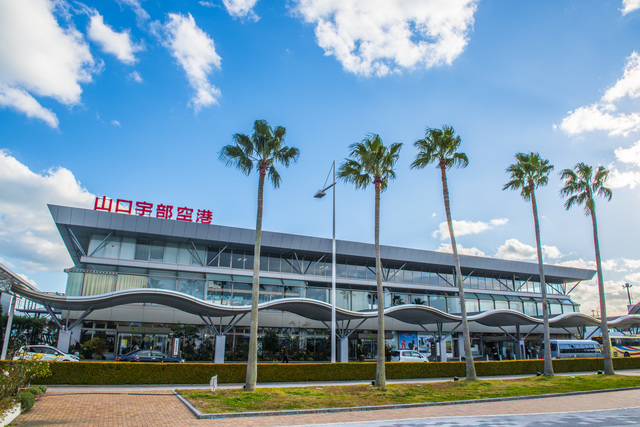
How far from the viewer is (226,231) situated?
37.1 metres

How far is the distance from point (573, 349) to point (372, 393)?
3398 centimetres

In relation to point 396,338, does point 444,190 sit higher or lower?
higher

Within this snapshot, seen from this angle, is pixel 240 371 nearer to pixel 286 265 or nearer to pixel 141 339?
pixel 141 339

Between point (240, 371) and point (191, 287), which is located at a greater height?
point (191, 287)

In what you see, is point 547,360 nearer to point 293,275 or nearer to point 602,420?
point 602,420

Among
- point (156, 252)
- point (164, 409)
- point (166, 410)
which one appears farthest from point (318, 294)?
point (166, 410)

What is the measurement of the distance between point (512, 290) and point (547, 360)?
28.7 meters

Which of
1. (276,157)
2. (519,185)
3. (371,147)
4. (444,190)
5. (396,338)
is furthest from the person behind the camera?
(396,338)

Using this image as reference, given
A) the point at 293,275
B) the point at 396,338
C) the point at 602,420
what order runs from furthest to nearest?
the point at 396,338, the point at 293,275, the point at 602,420

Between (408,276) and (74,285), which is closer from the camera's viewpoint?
(74,285)

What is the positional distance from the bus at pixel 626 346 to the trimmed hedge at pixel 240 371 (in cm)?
2130

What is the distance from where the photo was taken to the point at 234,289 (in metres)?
37.1

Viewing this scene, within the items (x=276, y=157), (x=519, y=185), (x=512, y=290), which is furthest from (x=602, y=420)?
(x=512, y=290)

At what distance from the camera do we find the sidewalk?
42.2ft
